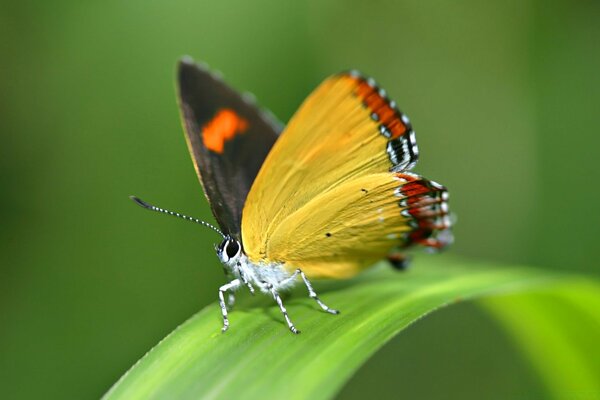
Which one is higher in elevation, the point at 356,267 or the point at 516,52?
the point at 516,52

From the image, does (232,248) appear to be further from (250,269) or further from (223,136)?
(223,136)

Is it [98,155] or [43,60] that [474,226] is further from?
[43,60]

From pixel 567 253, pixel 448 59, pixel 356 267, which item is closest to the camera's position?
pixel 356 267

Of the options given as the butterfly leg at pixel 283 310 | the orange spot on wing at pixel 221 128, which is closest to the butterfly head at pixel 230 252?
the butterfly leg at pixel 283 310

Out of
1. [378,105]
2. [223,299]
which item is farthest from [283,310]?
[378,105]

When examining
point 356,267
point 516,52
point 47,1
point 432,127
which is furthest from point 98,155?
point 516,52

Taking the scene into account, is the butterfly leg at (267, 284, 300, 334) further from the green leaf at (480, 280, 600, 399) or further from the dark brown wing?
the green leaf at (480, 280, 600, 399)

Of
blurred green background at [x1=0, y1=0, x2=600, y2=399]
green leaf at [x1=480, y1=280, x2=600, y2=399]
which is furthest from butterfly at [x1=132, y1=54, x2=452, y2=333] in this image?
blurred green background at [x1=0, y1=0, x2=600, y2=399]

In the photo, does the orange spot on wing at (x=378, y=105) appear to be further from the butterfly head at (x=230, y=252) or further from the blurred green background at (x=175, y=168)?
the blurred green background at (x=175, y=168)
